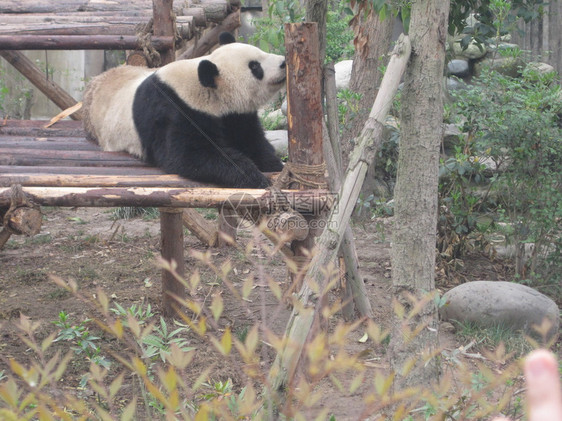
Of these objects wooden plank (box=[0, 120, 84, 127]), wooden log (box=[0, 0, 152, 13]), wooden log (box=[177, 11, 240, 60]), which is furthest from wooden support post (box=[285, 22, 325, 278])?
wooden log (box=[177, 11, 240, 60])

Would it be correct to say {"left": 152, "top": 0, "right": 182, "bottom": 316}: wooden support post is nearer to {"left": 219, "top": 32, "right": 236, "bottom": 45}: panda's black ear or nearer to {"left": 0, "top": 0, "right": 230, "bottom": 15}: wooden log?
{"left": 219, "top": 32, "right": 236, "bottom": 45}: panda's black ear

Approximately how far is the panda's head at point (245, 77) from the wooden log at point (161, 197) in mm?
929

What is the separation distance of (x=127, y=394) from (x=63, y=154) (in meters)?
1.53

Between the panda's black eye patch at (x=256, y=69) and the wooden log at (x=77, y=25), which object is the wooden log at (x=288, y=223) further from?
the wooden log at (x=77, y=25)

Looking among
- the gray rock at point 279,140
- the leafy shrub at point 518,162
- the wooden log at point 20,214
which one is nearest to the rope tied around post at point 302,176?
the wooden log at point 20,214

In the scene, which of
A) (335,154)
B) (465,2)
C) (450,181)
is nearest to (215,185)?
(335,154)

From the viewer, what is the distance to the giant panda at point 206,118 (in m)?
3.47

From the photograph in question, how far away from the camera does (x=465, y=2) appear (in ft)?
10.7

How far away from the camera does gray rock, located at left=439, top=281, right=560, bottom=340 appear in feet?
13.1

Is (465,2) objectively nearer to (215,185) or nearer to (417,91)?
(417,91)

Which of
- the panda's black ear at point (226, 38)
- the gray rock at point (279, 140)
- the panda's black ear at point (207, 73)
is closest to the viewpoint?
the panda's black ear at point (207, 73)

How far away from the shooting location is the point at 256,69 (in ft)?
12.6

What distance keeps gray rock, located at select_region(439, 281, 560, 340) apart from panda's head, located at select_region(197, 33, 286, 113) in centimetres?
162

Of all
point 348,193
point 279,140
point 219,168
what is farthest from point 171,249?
point 279,140
